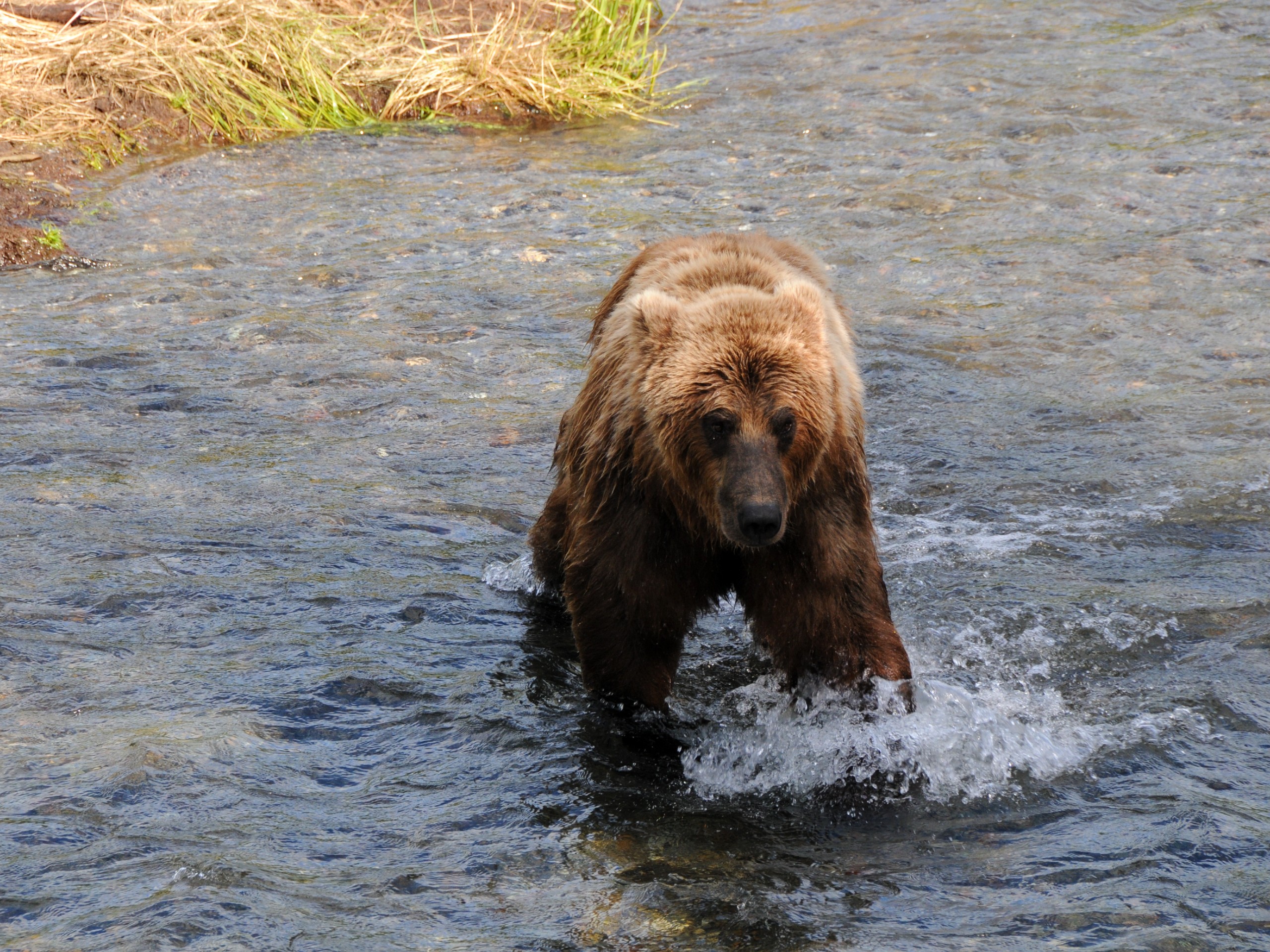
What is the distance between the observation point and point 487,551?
20.1 feet

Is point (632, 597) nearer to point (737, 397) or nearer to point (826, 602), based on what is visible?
point (826, 602)

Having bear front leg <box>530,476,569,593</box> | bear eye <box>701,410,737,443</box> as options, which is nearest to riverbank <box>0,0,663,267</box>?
bear front leg <box>530,476,569,593</box>

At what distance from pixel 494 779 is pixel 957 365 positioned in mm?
4405

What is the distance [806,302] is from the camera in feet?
14.4

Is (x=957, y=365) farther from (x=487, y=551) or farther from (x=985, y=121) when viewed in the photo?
(x=985, y=121)

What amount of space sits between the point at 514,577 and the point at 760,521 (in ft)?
7.16

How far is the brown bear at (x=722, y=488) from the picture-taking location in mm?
4211

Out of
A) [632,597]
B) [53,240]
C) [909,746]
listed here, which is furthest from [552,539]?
[53,240]

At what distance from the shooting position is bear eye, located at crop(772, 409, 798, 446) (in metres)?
4.14

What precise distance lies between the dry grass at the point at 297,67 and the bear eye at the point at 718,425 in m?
8.29

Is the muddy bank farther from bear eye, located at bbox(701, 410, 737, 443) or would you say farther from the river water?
bear eye, located at bbox(701, 410, 737, 443)

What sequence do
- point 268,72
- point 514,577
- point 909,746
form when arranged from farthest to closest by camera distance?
point 268,72, point 514,577, point 909,746

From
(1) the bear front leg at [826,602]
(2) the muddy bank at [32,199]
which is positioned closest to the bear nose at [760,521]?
(1) the bear front leg at [826,602]

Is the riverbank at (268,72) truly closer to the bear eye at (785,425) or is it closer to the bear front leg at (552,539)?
the bear front leg at (552,539)
